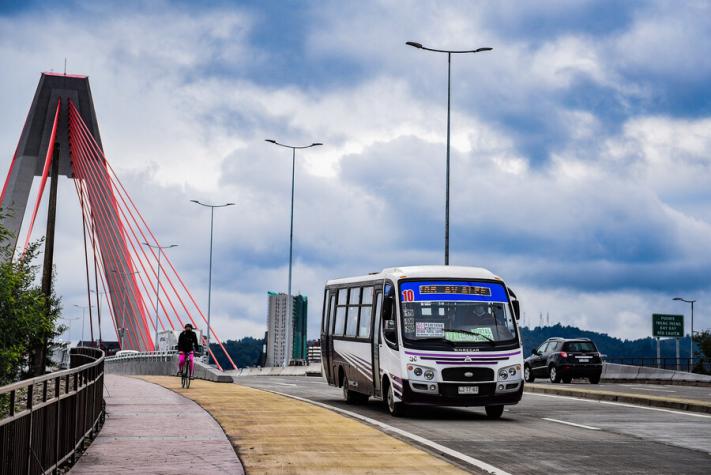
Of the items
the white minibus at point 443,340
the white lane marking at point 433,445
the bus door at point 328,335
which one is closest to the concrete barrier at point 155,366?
the bus door at point 328,335

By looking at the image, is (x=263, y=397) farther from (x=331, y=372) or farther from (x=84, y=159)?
(x=84, y=159)

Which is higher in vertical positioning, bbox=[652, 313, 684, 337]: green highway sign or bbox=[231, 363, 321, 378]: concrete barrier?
bbox=[652, 313, 684, 337]: green highway sign

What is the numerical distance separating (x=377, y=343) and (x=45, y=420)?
1071cm

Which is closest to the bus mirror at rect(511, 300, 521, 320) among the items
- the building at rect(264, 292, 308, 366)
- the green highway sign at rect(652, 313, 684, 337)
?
the building at rect(264, 292, 308, 366)

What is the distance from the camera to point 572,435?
14.9 m

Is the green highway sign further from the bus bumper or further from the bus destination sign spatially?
the bus bumper

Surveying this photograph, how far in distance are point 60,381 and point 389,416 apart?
362 inches

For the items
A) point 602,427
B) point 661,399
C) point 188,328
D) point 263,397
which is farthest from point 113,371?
point 602,427

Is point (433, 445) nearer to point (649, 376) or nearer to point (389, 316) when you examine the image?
point (389, 316)

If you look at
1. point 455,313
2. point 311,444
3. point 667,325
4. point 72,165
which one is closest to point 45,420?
point 311,444

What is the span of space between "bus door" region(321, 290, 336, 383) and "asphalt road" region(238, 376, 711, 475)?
3.38ft

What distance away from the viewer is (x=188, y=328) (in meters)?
27.6

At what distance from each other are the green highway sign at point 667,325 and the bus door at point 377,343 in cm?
5183

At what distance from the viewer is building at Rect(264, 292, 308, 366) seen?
189ft
